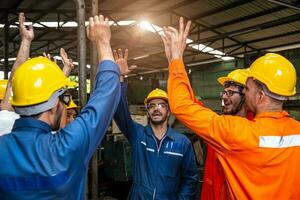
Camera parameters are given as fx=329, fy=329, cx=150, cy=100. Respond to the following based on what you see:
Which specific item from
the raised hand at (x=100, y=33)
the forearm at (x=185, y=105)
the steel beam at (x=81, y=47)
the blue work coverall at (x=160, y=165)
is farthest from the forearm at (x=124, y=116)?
the raised hand at (x=100, y=33)

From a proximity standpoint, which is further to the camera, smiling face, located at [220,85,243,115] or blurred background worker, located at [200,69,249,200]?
smiling face, located at [220,85,243,115]

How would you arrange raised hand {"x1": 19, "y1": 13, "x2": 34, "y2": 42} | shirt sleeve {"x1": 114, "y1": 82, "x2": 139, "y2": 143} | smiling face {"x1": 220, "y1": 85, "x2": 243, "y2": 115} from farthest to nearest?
1. smiling face {"x1": 220, "y1": 85, "x2": 243, "y2": 115}
2. shirt sleeve {"x1": 114, "y1": 82, "x2": 139, "y2": 143}
3. raised hand {"x1": 19, "y1": 13, "x2": 34, "y2": 42}

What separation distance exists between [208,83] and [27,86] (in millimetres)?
21059

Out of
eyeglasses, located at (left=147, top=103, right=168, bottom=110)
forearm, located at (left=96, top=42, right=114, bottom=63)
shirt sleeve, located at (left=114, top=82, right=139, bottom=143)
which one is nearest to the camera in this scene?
forearm, located at (left=96, top=42, right=114, bottom=63)

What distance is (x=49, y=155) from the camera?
60.4 inches

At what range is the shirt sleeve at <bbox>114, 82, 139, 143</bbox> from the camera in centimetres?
292

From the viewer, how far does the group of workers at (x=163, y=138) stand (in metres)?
1.54

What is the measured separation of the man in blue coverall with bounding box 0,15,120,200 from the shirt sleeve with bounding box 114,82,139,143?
3.52ft

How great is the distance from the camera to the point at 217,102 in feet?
38.1

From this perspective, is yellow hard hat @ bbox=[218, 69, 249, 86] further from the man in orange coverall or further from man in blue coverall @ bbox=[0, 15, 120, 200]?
man in blue coverall @ bbox=[0, 15, 120, 200]

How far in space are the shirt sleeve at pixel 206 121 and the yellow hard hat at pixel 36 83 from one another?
792mm

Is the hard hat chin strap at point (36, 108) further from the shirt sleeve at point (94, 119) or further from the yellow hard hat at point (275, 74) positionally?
the yellow hard hat at point (275, 74)

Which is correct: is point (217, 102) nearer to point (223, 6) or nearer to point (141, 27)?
point (223, 6)

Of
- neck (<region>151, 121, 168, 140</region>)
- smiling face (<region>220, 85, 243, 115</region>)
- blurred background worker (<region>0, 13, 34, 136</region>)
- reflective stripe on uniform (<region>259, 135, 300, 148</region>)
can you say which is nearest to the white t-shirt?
blurred background worker (<region>0, 13, 34, 136</region>)
